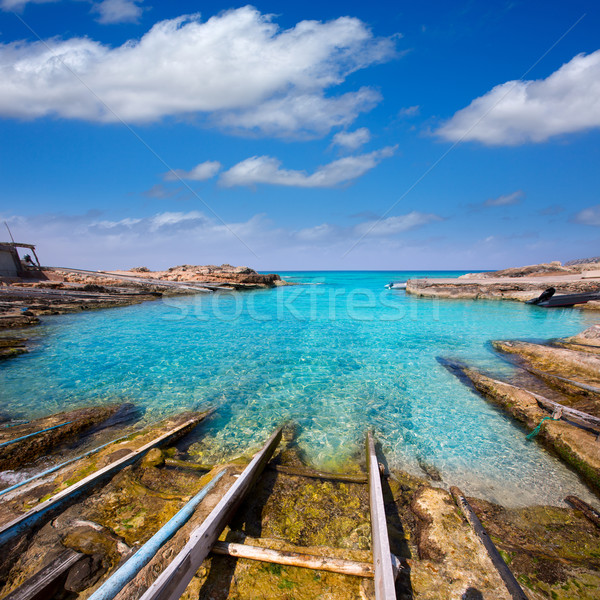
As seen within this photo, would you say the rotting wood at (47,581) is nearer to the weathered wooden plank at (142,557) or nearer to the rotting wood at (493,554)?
the weathered wooden plank at (142,557)

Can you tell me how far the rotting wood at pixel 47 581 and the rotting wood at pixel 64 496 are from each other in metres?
1.03

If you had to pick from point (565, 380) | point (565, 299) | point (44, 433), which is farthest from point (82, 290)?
point (565, 299)

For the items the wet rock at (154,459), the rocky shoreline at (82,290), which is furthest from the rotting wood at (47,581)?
the rocky shoreline at (82,290)

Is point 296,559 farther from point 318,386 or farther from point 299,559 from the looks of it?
point 318,386

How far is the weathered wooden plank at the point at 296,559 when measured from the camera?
115 inches

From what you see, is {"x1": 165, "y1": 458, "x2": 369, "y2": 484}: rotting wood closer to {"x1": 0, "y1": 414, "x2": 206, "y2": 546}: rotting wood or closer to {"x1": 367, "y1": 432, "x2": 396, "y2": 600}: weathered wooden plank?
{"x1": 0, "y1": 414, "x2": 206, "y2": 546}: rotting wood

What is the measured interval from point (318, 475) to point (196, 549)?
2.64 meters

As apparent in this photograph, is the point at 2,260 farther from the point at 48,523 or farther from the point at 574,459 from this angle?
the point at 574,459

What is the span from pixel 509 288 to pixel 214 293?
131 ft

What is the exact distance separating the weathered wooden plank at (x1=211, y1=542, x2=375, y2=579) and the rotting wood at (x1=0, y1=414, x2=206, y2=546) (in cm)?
251

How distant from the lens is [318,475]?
497cm

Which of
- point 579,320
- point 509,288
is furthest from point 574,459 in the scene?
point 509,288

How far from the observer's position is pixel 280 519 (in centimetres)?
403

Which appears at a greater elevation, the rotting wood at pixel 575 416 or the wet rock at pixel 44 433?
the rotting wood at pixel 575 416
